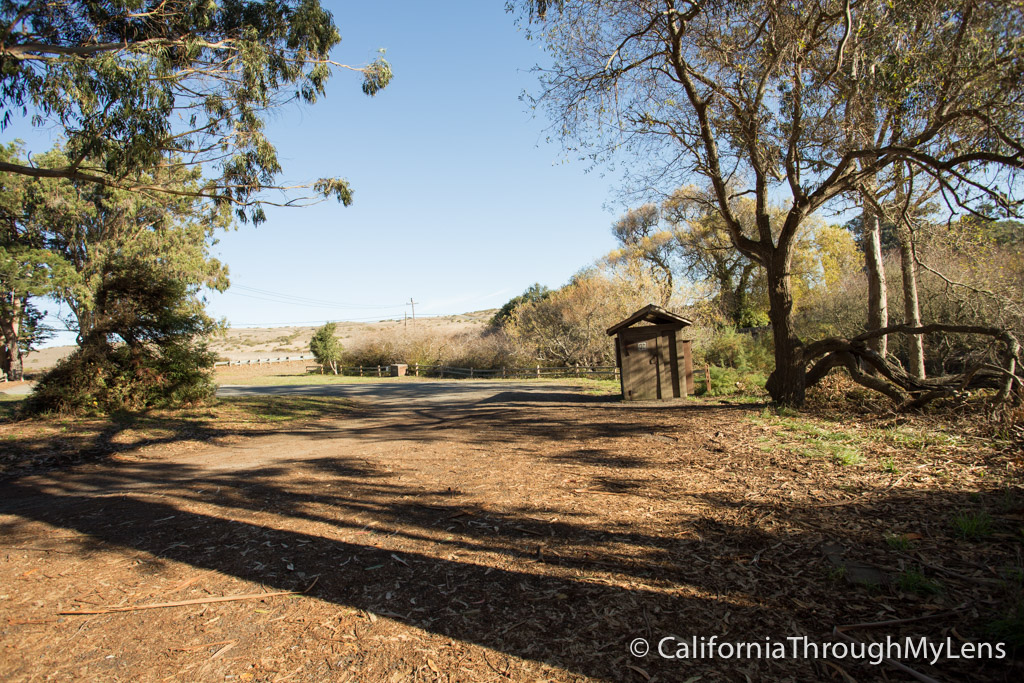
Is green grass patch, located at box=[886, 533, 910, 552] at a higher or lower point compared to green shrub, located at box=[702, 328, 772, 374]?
lower

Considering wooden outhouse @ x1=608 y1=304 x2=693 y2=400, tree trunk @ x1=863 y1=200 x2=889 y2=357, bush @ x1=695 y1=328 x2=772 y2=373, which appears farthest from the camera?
bush @ x1=695 y1=328 x2=772 y2=373

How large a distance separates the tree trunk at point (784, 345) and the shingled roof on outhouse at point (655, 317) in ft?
10.8

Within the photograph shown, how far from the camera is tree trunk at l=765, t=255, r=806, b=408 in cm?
1009

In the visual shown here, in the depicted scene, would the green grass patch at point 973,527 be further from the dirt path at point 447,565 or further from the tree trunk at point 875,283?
the tree trunk at point 875,283

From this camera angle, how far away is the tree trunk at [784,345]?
10.1 m

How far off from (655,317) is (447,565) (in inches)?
467

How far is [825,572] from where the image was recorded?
11.3 feet

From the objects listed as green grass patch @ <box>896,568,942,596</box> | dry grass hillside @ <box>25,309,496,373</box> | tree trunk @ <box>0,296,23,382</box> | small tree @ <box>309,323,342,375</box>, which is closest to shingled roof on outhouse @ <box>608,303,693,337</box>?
green grass patch @ <box>896,568,942,596</box>

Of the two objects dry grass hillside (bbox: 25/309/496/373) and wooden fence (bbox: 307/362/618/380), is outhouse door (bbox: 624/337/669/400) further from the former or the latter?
dry grass hillside (bbox: 25/309/496/373)

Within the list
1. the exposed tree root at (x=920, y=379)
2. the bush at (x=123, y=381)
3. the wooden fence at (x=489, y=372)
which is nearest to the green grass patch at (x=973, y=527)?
the exposed tree root at (x=920, y=379)

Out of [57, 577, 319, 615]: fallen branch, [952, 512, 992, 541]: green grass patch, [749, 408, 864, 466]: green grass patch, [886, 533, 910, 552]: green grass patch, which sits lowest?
[57, 577, 319, 615]: fallen branch

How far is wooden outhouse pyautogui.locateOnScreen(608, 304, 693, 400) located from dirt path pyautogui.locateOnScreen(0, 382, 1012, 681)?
725 cm

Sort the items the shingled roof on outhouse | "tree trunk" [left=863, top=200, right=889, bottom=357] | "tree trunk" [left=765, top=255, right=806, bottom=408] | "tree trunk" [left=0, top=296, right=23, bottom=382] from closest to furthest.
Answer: "tree trunk" [left=765, top=255, right=806, bottom=408], "tree trunk" [left=863, top=200, right=889, bottom=357], the shingled roof on outhouse, "tree trunk" [left=0, top=296, right=23, bottom=382]

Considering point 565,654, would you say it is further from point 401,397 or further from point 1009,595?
point 401,397
